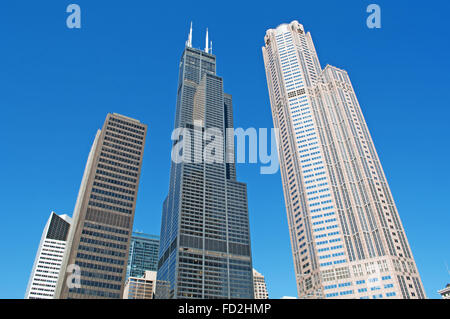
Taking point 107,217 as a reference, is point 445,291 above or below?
below

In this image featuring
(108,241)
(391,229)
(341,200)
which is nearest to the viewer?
(108,241)

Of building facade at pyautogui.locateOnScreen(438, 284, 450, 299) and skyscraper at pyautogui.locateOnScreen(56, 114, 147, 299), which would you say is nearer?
skyscraper at pyautogui.locateOnScreen(56, 114, 147, 299)

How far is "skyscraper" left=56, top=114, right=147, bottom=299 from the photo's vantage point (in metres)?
128

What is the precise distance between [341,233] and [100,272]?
392ft

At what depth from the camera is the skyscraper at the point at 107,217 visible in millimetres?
128125

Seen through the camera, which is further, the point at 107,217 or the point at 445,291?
the point at 445,291

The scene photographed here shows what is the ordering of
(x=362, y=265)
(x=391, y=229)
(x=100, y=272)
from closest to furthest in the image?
(x=100, y=272), (x=362, y=265), (x=391, y=229)

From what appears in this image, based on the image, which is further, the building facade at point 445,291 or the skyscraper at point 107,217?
the building facade at point 445,291

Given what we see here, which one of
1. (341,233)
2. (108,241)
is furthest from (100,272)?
(341,233)

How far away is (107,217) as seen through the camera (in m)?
144

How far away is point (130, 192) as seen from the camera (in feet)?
511
